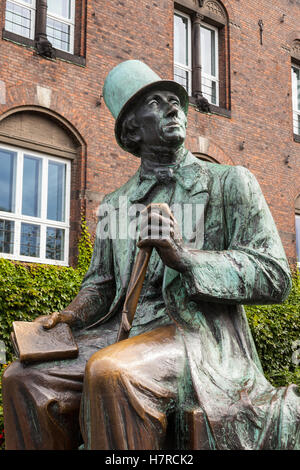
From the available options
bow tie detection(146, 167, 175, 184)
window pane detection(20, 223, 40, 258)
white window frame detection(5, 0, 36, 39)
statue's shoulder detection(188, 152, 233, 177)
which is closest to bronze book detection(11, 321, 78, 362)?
bow tie detection(146, 167, 175, 184)

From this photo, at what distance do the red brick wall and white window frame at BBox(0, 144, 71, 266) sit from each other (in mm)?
194

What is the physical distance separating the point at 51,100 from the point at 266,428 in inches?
418

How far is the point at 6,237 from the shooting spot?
11.6m

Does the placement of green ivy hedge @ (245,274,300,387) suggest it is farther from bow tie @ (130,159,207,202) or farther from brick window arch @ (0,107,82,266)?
bow tie @ (130,159,207,202)

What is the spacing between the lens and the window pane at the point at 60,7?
1320 centimetres

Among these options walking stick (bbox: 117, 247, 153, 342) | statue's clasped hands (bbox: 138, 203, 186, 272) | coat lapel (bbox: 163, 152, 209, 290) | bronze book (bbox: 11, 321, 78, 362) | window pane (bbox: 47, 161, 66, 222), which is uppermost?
window pane (bbox: 47, 161, 66, 222)

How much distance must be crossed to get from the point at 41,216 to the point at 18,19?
12.7 ft

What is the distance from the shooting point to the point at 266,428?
2.29 metres

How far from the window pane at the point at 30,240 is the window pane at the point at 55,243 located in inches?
8.2

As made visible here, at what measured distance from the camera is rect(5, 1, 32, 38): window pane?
12398mm

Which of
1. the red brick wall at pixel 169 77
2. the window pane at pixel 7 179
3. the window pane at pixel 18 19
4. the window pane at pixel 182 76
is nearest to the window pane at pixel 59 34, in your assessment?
the red brick wall at pixel 169 77

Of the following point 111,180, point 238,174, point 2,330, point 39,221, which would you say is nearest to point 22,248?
point 39,221

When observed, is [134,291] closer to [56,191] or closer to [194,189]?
[194,189]
